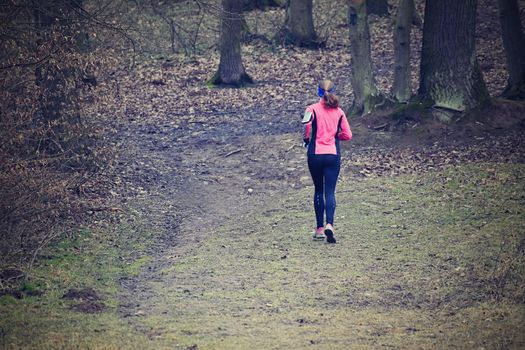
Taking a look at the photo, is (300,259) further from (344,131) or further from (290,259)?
(344,131)

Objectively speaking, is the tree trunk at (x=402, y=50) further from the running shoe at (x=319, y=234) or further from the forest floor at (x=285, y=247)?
the running shoe at (x=319, y=234)

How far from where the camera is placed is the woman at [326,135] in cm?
941

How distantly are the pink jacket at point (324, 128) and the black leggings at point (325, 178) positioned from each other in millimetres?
95

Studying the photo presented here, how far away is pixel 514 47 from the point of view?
15.5m

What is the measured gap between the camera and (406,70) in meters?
15.4

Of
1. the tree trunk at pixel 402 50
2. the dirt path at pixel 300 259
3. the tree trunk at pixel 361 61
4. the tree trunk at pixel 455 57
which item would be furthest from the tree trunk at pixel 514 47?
the tree trunk at pixel 361 61

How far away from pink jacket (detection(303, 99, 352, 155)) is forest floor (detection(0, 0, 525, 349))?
136cm

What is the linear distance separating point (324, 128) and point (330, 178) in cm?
69

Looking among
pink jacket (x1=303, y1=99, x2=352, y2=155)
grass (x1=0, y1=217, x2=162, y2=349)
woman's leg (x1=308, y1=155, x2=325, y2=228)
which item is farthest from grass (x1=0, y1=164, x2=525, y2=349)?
pink jacket (x1=303, y1=99, x2=352, y2=155)

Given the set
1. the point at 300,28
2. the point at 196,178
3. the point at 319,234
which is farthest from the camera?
the point at 300,28

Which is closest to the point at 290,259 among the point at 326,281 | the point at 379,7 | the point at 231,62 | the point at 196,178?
the point at 326,281

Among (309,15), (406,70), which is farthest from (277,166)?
(309,15)

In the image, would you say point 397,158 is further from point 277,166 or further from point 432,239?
point 432,239

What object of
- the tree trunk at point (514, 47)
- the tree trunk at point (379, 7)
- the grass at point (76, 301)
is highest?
the tree trunk at point (379, 7)
